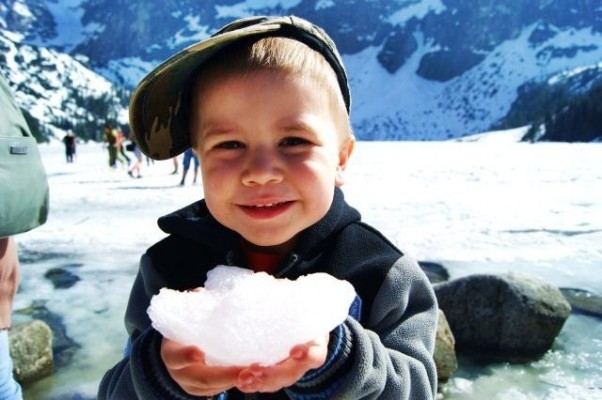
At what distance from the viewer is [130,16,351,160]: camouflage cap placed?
1352 mm

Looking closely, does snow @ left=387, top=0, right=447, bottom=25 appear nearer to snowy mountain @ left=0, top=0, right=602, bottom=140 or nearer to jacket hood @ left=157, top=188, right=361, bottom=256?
snowy mountain @ left=0, top=0, right=602, bottom=140

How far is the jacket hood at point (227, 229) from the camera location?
1472 millimetres

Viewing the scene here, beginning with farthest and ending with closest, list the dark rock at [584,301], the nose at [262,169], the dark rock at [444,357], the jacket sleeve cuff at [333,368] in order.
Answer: the dark rock at [584,301], the dark rock at [444,357], the nose at [262,169], the jacket sleeve cuff at [333,368]

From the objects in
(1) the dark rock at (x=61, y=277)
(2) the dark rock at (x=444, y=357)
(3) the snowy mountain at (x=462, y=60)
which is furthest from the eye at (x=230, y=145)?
(3) the snowy mountain at (x=462, y=60)

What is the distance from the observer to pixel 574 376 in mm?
2963

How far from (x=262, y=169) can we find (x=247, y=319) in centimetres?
45

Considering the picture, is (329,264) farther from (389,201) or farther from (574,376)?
(389,201)

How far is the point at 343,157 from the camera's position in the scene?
63.2 inches

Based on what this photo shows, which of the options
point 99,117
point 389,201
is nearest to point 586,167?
point 389,201

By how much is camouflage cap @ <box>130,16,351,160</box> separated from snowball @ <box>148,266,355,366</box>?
25.5 inches

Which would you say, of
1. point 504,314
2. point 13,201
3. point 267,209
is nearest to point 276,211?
point 267,209

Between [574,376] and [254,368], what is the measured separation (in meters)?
2.66

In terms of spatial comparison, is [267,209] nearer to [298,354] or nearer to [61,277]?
[298,354]

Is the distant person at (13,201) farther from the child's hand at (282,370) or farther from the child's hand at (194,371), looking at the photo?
the child's hand at (282,370)
